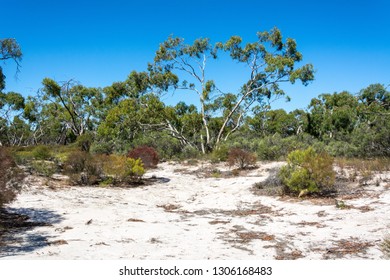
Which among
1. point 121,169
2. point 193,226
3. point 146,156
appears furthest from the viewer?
point 146,156

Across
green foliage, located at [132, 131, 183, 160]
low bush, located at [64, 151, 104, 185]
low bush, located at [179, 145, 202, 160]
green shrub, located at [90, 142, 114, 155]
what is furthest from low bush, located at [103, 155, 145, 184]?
green shrub, located at [90, 142, 114, 155]

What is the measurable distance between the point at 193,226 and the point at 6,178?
410 centimetres

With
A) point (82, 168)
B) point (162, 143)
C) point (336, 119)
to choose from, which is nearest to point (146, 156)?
point (82, 168)

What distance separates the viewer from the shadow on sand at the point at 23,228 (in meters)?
6.28

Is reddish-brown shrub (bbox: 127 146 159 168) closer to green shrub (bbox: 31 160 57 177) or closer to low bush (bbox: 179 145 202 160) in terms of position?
low bush (bbox: 179 145 202 160)

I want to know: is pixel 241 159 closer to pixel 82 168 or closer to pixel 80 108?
pixel 82 168

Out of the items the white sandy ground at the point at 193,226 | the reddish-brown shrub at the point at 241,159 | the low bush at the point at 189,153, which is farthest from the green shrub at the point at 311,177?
the low bush at the point at 189,153

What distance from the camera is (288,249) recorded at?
6465 mm

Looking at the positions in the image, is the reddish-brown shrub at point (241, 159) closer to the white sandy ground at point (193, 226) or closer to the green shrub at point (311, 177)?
the white sandy ground at point (193, 226)

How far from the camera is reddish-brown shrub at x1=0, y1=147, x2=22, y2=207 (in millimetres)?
7742

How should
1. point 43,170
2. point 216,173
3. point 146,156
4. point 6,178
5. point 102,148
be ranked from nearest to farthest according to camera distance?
point 6,178
point 43,170
point 216,173
point 146,156
point 102,148

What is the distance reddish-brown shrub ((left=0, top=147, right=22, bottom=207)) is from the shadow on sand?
60cm

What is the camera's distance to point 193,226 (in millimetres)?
8438

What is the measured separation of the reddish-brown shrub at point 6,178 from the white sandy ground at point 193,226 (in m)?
0.87
